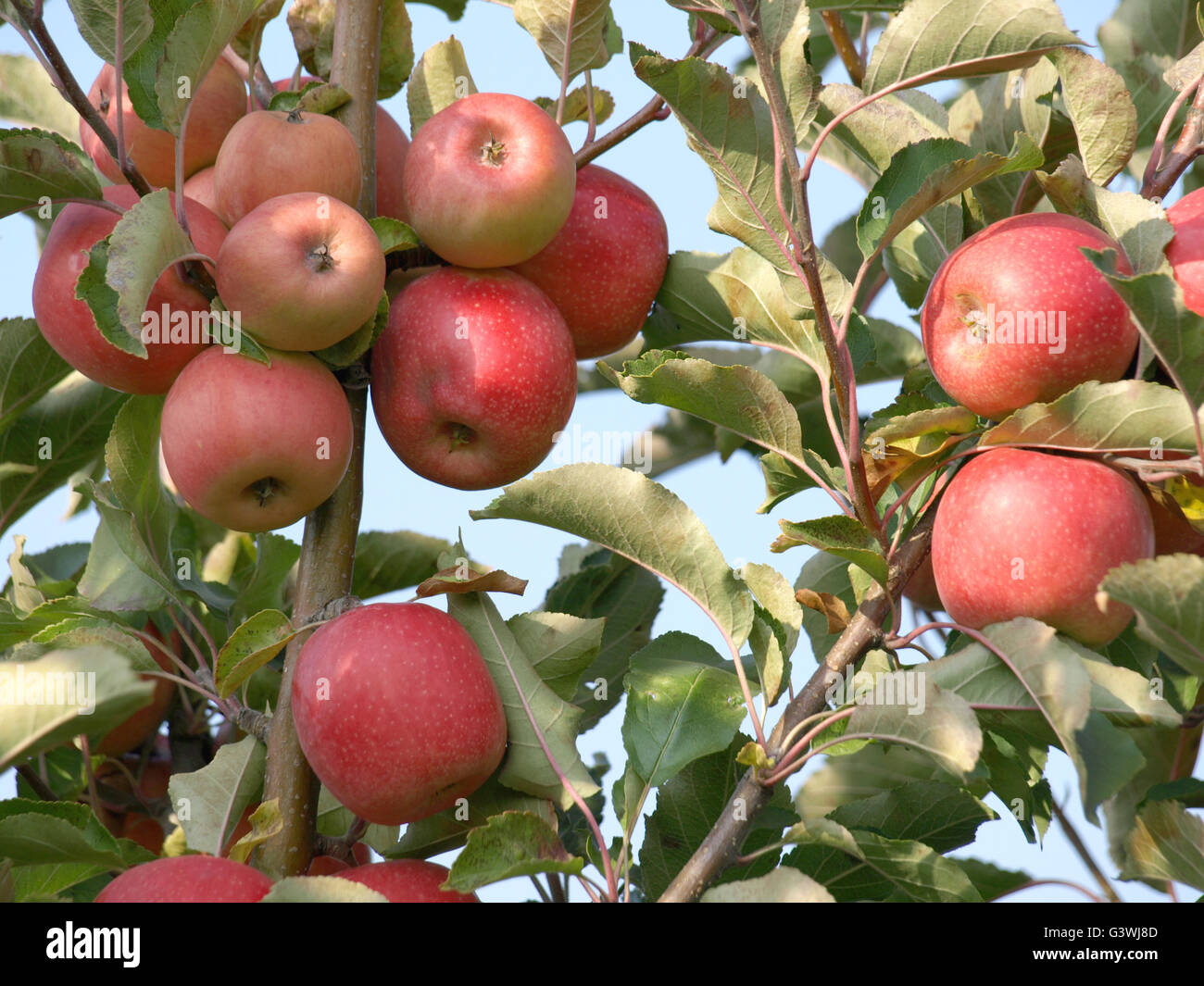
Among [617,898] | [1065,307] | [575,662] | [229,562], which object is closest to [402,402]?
[575,662]

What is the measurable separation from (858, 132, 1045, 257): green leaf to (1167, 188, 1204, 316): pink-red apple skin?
18cm

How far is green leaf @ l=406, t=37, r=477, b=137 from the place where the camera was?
1774 mm

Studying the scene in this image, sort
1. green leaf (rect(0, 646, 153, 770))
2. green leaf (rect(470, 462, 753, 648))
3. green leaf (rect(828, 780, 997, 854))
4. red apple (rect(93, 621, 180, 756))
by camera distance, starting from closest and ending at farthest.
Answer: green leaf (rect(0, 646, 153, 770)) → green leaf (rect(470, 462, 753, 648)) → green leaf (rect(828, 780, 997, 854)) → red apple (rect(93, 621, 180, 756))

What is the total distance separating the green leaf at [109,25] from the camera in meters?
1.41

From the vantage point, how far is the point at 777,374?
2.04 metres

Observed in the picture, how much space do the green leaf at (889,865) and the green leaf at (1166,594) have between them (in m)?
0.36

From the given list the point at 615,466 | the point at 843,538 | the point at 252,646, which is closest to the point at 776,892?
the point at 843,538

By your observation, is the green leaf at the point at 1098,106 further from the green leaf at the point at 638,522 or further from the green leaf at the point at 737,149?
the green leaf at the point at 638,522

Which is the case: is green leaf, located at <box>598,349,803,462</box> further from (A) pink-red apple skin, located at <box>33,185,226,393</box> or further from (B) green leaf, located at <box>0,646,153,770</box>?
(B) green leaf, located at <box>0,646,153,770</box>

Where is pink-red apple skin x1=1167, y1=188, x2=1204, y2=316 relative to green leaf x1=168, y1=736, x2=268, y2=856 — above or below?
above

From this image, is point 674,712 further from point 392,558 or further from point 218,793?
point 392,558

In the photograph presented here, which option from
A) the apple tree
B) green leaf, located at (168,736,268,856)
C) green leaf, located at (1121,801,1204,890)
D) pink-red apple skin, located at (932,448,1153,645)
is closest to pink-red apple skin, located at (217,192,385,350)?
the apple tree

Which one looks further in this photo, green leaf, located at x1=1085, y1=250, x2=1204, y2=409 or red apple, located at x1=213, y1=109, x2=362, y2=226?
red apple, located at x1=213, y1=109, x2=362, y2=226

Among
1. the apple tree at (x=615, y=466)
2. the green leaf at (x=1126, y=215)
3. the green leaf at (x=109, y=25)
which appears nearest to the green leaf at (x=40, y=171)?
the apple tree at (x=615, y=466)
